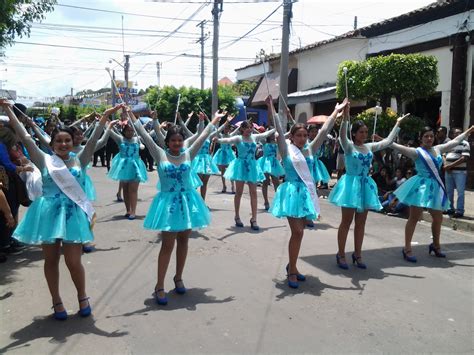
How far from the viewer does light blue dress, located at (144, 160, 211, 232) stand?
16.2 feet

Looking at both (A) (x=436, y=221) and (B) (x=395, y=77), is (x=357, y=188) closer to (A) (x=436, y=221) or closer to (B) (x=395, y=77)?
(A) (x=436, y=221)

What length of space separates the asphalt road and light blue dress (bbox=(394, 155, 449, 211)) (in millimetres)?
848

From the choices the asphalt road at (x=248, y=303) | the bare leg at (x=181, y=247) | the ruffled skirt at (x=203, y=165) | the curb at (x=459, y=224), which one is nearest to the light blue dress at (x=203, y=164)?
the ruffled skirt at (x=203, y=165)

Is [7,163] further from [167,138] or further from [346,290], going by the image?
[346,290]

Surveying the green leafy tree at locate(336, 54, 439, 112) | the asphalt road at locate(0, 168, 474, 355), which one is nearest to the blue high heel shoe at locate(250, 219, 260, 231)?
the asphalt road at locate(0, 168, 474, 355)

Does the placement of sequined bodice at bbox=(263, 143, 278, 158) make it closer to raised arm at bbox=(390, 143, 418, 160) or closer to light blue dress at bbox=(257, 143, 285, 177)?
light blue dress at bbox=(257, 143, 285, 177)

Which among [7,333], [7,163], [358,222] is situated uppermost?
[7,163]

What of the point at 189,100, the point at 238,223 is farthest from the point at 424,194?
the point at 189,100

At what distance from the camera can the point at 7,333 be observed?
4297mm

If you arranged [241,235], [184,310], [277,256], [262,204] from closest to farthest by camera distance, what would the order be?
[184,310] < [277,256] < [241,235] < [262,204]

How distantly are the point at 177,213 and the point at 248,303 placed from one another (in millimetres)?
1223

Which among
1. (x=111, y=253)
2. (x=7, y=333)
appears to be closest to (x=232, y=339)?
(x=7, y=333)

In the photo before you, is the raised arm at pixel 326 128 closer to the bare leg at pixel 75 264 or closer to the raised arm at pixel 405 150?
the raised arm at pixel 405 150

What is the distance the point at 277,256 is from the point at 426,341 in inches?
115
